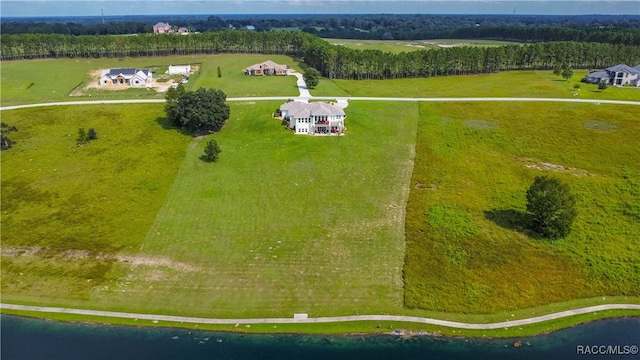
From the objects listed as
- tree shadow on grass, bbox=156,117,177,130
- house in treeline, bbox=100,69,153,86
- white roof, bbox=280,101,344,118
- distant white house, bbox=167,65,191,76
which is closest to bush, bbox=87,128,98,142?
tree shadow on grass, bbox=156,117,177,130

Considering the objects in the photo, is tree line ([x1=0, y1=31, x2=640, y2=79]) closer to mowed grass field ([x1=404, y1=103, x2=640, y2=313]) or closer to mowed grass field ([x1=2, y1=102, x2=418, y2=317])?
mowed grass field ([x1=404, y1=103, x2=640, y2=313])

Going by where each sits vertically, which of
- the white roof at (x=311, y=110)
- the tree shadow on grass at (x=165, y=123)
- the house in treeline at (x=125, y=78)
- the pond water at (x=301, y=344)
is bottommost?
the pond water at (x=301, y=344)

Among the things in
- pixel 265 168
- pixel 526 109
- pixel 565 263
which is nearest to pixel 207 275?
pixel 265 168

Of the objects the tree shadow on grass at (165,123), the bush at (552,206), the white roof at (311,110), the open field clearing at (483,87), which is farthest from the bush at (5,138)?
the bush at (552,206)

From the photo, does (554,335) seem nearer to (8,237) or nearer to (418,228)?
(418,228)

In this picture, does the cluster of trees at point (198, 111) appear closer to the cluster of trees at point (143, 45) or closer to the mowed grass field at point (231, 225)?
the mowed grass field at point (231, 225)

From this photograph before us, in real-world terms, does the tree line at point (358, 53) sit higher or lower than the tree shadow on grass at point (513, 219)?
higher
